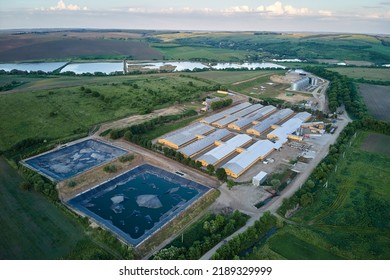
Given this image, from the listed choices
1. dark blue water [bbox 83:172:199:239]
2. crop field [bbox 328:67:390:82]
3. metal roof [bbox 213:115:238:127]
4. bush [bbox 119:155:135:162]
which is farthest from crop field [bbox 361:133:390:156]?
crop field [bbox 328:67:390:82]

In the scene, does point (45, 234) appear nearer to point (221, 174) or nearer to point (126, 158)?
point (126, 158)

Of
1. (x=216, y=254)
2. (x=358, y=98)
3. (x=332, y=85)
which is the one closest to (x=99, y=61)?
(x=332, y=85)

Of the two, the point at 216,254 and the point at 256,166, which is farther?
the point at 256,166

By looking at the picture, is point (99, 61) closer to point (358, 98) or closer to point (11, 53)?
point (11, 53)

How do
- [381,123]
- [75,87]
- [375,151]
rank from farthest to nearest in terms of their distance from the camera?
[75,87] < [381,123] < [375,151]

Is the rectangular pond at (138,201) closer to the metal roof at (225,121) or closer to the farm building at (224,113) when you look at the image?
the metal roof at (225,121)

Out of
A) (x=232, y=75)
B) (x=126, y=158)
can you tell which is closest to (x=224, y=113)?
(x=126, y=158)

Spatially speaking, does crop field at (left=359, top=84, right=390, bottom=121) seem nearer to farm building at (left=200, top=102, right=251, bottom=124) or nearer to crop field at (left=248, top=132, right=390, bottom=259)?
farm building at (left=200, top=102, right=251, bottom=124)
